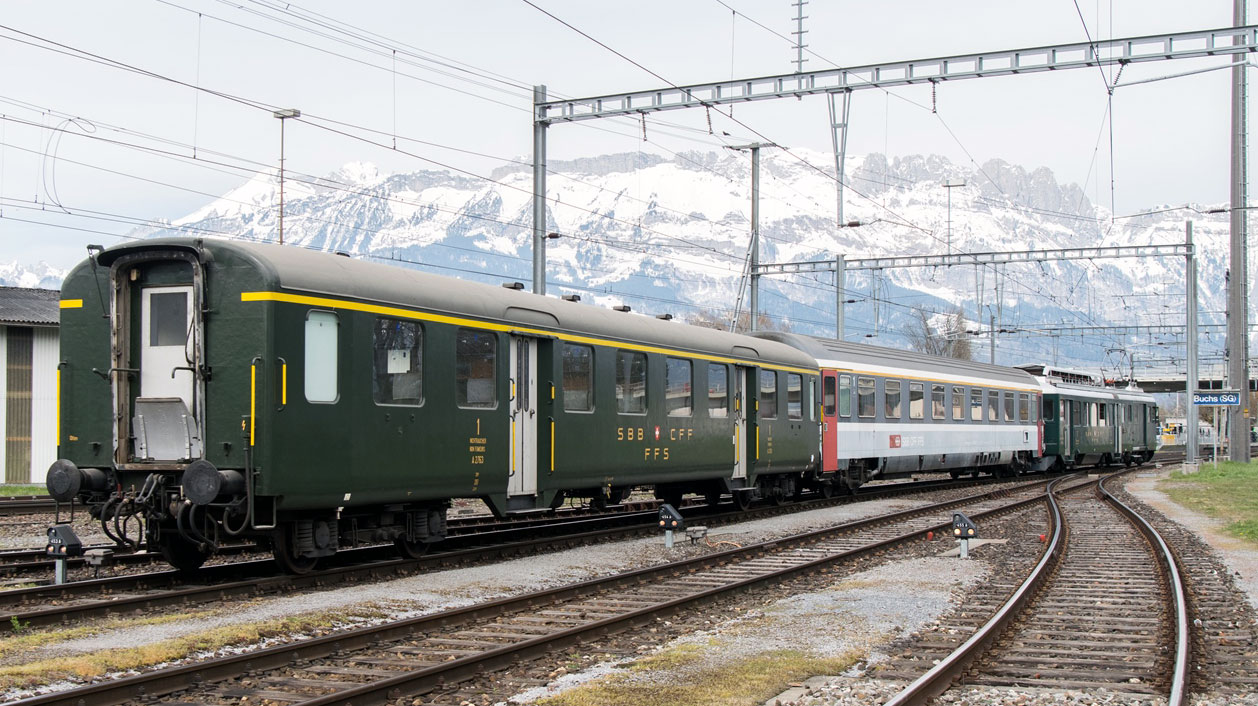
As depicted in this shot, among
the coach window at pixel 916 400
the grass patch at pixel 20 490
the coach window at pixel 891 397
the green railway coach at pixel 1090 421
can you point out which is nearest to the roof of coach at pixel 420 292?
the coach window at pixel 891 397

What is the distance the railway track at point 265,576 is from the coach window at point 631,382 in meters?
1.78

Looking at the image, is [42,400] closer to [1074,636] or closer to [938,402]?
[938,402]

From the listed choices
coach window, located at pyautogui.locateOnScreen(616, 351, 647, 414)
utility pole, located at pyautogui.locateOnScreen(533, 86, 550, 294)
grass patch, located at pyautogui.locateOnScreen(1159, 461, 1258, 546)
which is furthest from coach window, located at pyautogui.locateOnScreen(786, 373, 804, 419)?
grass patch, located at pyautogui.locateOnScreen(1159, 461, 1258, 546)

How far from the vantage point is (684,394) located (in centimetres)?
1866

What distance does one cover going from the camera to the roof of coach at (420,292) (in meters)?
11.4

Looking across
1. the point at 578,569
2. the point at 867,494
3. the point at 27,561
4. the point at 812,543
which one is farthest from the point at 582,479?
the point at 867,494

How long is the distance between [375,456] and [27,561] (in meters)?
4.72

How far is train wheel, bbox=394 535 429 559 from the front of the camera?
13.4m

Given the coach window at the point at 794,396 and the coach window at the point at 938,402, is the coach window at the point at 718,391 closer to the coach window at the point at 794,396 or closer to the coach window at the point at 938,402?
the coach window at the point at 794,396

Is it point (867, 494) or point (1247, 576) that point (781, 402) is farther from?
point (1247, 576)

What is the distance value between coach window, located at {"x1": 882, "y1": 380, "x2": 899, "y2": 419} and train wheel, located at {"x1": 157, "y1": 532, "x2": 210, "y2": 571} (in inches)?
706

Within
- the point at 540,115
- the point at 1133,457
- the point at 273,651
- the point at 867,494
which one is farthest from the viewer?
the point at 1133,457

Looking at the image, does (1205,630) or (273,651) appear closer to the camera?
(273,651)

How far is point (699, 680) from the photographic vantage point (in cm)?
809
